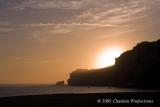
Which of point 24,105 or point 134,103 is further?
point 24,105

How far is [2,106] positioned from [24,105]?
2.68 m

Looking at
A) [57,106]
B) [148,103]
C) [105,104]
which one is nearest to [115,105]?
[105,104]

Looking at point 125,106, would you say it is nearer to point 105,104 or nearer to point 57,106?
point 105,104

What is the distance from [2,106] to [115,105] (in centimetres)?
1398

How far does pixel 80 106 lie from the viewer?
41.3 m

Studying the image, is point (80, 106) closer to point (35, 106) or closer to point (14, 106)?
point (35, 106)

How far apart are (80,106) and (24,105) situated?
7131 millimetres

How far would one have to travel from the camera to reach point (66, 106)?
1641 inches

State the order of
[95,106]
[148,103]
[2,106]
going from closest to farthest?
[148,103]
[95,106]
[2,106]

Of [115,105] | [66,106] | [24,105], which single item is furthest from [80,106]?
[24,105]

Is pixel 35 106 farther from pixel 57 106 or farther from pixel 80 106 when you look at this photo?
pixel 80 106

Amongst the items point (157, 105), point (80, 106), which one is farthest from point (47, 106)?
point (157, 105)

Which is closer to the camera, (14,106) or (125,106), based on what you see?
(125,106)

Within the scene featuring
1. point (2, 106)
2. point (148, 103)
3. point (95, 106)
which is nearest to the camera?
point (148, 103)
